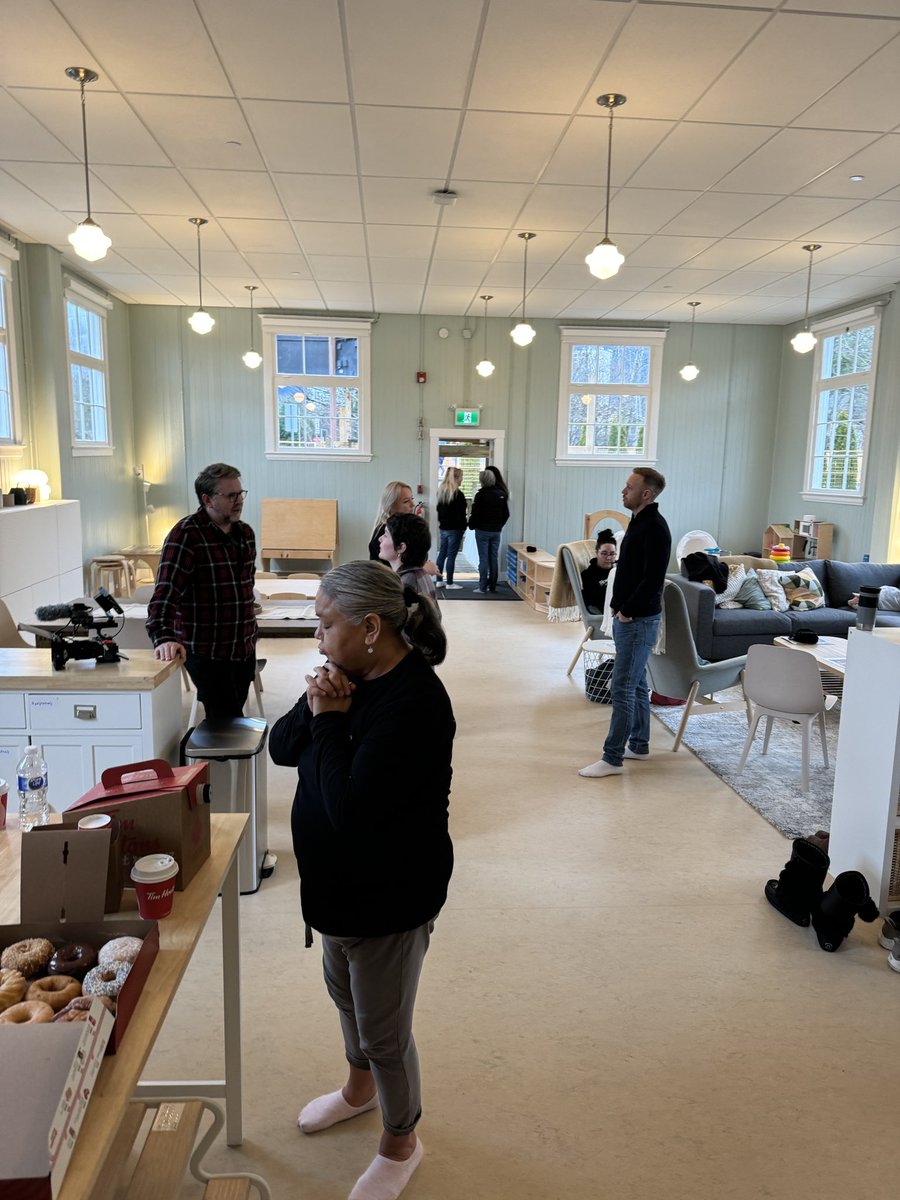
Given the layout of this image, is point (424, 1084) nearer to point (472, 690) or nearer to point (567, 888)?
point (567, 888)

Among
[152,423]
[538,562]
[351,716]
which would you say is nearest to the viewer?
[351,716]

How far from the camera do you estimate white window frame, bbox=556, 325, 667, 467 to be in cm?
1077

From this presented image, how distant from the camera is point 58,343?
7492mm

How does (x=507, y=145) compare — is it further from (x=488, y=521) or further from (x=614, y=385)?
(x=614, y=385)

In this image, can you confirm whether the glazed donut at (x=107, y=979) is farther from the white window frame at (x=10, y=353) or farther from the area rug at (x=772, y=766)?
the white window frame at (x=10, y=353)

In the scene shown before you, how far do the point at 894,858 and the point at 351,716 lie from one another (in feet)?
7.92

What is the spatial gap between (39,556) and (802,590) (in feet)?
21.6

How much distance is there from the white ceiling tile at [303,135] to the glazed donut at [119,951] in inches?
172

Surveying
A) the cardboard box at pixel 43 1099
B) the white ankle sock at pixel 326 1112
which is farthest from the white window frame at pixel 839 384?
the cardboard box at pixel 43 1099

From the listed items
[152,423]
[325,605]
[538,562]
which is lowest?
[538,562]

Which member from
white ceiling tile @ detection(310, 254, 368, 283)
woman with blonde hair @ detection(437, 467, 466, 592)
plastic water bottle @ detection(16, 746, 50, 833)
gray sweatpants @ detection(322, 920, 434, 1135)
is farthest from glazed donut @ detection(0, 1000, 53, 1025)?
woman with blonde hair @ detection(437, 467, 466, 592)

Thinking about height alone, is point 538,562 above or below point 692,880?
above

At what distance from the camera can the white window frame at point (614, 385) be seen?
10.8 metres

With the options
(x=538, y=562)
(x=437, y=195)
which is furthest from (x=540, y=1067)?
(x=538, y=562)
